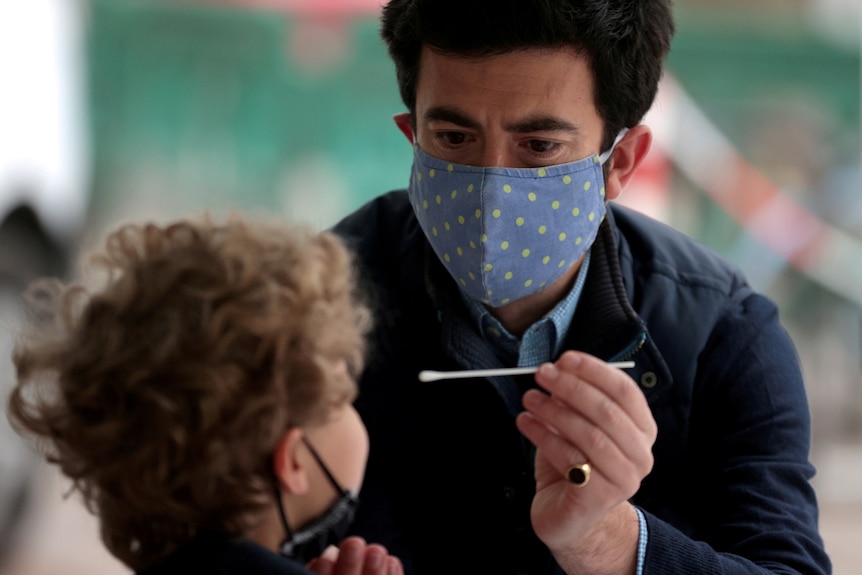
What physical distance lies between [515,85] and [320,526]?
82cm

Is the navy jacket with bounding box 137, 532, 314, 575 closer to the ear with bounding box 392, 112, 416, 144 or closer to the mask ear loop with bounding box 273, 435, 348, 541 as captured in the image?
the mask ear loop with bounding box 273, 435, 348, 541

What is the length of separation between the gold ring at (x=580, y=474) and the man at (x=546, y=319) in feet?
0.75

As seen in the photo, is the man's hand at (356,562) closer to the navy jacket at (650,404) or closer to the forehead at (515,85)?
the navy jacket at (650,404)

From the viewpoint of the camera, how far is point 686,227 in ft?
24.2

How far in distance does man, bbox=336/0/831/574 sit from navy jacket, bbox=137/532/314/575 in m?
0.51

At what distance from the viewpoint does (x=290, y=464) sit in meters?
1.67

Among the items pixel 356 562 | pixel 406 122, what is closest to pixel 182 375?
pixel 356 562

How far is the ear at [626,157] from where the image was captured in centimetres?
226

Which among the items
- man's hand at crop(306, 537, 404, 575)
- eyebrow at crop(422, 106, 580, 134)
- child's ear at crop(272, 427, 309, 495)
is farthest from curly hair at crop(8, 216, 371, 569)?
eyebrow at crop(422, 106, 580, 134)

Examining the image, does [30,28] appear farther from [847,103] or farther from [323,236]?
[847,103]

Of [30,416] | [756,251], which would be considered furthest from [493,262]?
[756,251]

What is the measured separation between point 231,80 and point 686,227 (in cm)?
290

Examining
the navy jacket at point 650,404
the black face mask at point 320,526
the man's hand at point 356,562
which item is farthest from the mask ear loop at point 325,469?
the navy jacket at point 650,404

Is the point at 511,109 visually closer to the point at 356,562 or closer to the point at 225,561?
the point at 356,562
